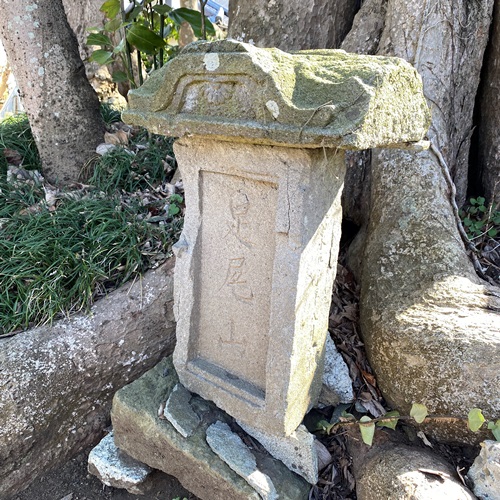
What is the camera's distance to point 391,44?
299cm

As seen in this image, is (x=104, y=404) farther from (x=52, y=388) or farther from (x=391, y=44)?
(x=391, y=44)

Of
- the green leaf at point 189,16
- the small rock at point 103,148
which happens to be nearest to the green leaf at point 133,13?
the green leaf at point 189,16

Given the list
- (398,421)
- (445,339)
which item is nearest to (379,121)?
(445,339)

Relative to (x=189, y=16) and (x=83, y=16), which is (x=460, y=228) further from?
(x=83, y=16)

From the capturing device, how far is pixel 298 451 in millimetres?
2111

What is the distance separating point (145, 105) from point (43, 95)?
2.29 metres

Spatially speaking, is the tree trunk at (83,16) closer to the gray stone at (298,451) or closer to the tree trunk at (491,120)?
the tree trunk at (491,120)

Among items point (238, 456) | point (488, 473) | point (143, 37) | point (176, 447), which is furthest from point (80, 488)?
point (143, 37)

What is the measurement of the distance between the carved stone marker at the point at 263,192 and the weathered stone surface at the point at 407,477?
39 cm

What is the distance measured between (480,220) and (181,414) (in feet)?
7.54

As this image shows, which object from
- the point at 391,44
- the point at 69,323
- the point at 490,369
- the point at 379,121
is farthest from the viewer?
the point at 391,44

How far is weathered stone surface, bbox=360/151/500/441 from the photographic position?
205cm

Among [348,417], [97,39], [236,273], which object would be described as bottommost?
[348,417]

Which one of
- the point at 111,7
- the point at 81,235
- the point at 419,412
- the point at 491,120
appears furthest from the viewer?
the point at 111,7
